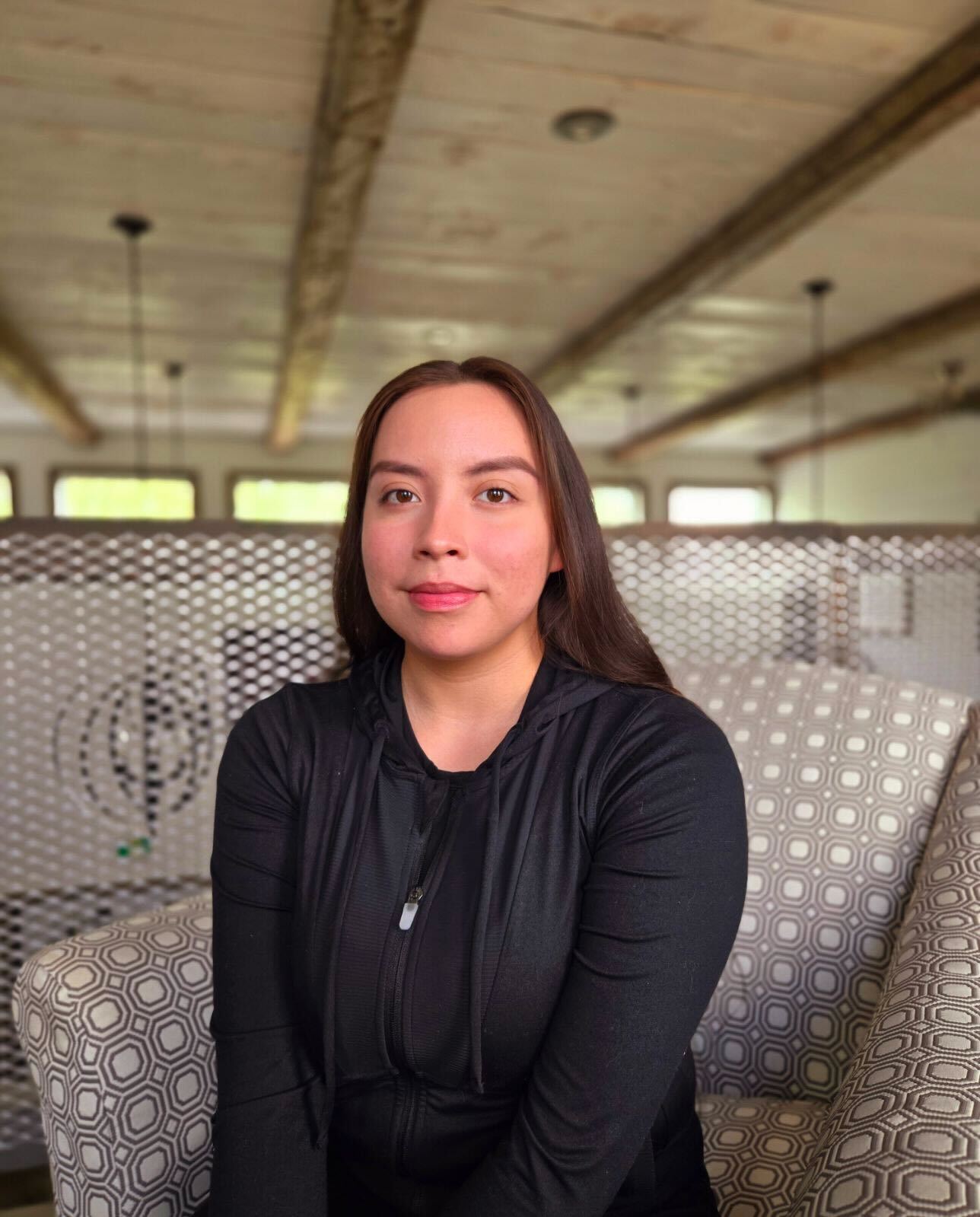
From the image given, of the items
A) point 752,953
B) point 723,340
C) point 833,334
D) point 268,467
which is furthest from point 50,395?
point 752,953

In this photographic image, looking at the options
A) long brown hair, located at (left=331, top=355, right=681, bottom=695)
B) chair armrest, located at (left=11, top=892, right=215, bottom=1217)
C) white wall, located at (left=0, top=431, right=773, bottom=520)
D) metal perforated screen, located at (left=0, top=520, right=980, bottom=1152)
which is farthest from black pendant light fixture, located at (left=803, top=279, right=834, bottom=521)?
chair armrest, located at (left=11, top=892, right=215, bottom=1217)

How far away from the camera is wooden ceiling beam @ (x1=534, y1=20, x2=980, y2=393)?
2807mm

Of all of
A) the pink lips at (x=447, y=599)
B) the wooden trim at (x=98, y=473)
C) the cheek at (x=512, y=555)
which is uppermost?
the wooden trim at (x=98, y=473)

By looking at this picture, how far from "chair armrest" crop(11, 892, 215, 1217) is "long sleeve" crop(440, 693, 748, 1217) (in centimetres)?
35

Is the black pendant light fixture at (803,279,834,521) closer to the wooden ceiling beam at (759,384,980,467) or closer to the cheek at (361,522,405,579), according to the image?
the wooden ceiling beam at (759,384,980,467)

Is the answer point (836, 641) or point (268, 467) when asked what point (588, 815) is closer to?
point (836, 641)

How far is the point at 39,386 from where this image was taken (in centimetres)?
675

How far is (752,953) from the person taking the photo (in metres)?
1.22

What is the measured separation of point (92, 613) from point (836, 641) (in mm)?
1527

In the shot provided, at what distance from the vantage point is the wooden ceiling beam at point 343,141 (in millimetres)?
2414

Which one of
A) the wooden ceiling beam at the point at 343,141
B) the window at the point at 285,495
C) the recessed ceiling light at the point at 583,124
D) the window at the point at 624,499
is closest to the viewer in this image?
the wooden ceiling beam at the point at 343,141

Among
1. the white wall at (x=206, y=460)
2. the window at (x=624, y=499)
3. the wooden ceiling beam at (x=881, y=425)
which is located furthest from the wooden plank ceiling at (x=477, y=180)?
the window at (x=624, y=499)

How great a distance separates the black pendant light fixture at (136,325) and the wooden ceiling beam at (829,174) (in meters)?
2.52

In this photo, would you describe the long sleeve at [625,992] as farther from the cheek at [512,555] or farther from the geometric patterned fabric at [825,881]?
the geometric patterned fabric at [825,881]
